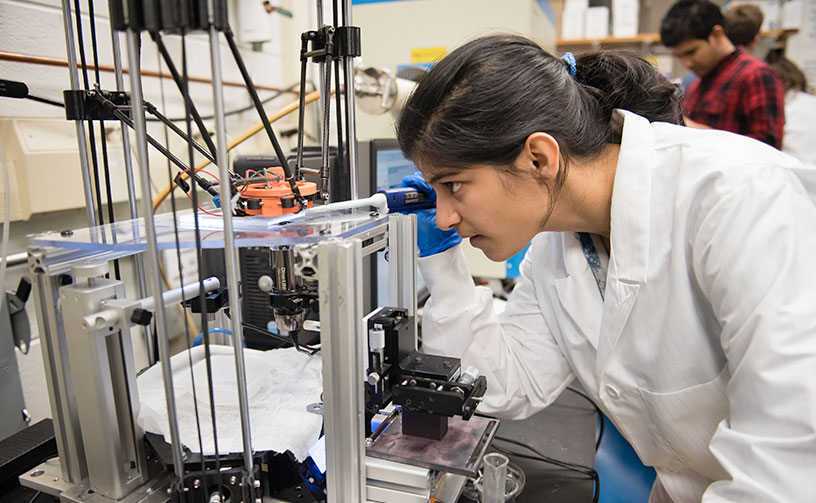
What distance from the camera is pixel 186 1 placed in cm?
46

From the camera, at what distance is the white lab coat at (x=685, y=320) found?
23.5 inches

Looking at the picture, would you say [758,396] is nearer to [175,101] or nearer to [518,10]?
[518,10]

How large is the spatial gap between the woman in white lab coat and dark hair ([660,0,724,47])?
59.3 inches

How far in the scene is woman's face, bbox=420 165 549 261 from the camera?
2.61 feet

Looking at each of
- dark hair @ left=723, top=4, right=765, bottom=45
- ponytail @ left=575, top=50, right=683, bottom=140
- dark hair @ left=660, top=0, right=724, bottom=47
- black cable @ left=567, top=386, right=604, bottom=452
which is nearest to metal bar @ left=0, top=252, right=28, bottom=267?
ponytail @ left=575, top=50, right=683, bottom=140

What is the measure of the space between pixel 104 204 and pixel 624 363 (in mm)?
955

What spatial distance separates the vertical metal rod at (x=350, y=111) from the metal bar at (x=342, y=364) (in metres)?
0.28

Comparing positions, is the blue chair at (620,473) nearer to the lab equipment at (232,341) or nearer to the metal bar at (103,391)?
the lab equipment at (232,341)

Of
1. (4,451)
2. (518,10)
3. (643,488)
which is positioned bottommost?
(643,488)

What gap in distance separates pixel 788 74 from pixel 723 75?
814 millimetres

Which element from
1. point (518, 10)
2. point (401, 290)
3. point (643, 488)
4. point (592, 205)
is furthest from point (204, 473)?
point (518, 10)

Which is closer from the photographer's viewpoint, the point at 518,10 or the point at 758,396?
the point at 758,396

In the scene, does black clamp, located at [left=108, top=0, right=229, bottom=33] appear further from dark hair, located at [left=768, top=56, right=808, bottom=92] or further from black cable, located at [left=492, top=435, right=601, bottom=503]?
dark hair, located at [left=768, top=56, right=808, bottom=92]

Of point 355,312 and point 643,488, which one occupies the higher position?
point 355,312
